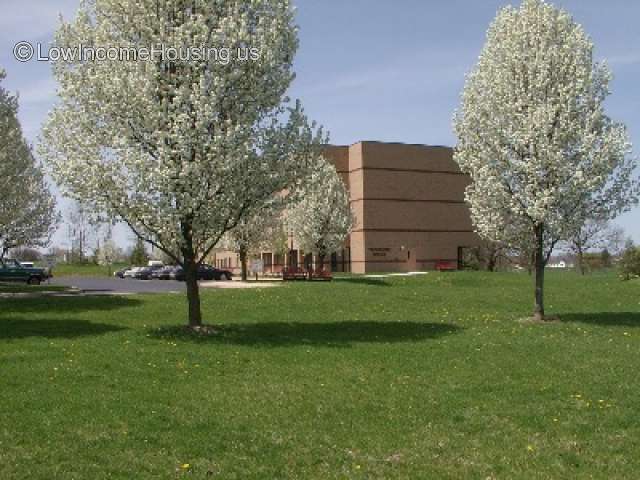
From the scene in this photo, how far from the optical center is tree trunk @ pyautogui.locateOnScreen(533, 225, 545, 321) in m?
22.9

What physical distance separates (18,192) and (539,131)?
2451 cm

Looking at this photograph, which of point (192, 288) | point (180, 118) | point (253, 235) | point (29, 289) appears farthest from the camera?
point (253, 235)

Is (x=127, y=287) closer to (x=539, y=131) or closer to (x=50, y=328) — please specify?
(x=50, y=328)

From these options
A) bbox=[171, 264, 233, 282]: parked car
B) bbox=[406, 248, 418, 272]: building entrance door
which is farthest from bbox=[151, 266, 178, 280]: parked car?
bbox=[406, 248, 418, 272]: building entrance door

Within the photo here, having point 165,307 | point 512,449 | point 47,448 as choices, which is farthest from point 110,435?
point 165,307

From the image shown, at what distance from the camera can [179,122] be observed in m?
17.0

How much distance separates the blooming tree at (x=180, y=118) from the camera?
55.9ft

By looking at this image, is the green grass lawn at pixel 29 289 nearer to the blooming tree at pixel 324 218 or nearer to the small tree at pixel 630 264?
the blooming tree at pixel 324 218

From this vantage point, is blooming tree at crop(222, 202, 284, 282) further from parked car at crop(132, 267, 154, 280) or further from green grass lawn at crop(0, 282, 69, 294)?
parked car at crop(132, 267, 154, 280)

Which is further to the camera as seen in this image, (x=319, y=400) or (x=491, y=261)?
(x=491, y=261)

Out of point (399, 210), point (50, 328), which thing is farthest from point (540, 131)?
point (399, 210)

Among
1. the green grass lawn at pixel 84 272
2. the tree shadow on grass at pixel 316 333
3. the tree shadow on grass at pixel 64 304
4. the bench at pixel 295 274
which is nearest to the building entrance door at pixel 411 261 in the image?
the bench at pixel 295 274

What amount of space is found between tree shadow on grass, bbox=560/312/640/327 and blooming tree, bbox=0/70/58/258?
75.5 feet

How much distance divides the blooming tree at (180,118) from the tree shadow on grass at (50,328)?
2.96 meters
